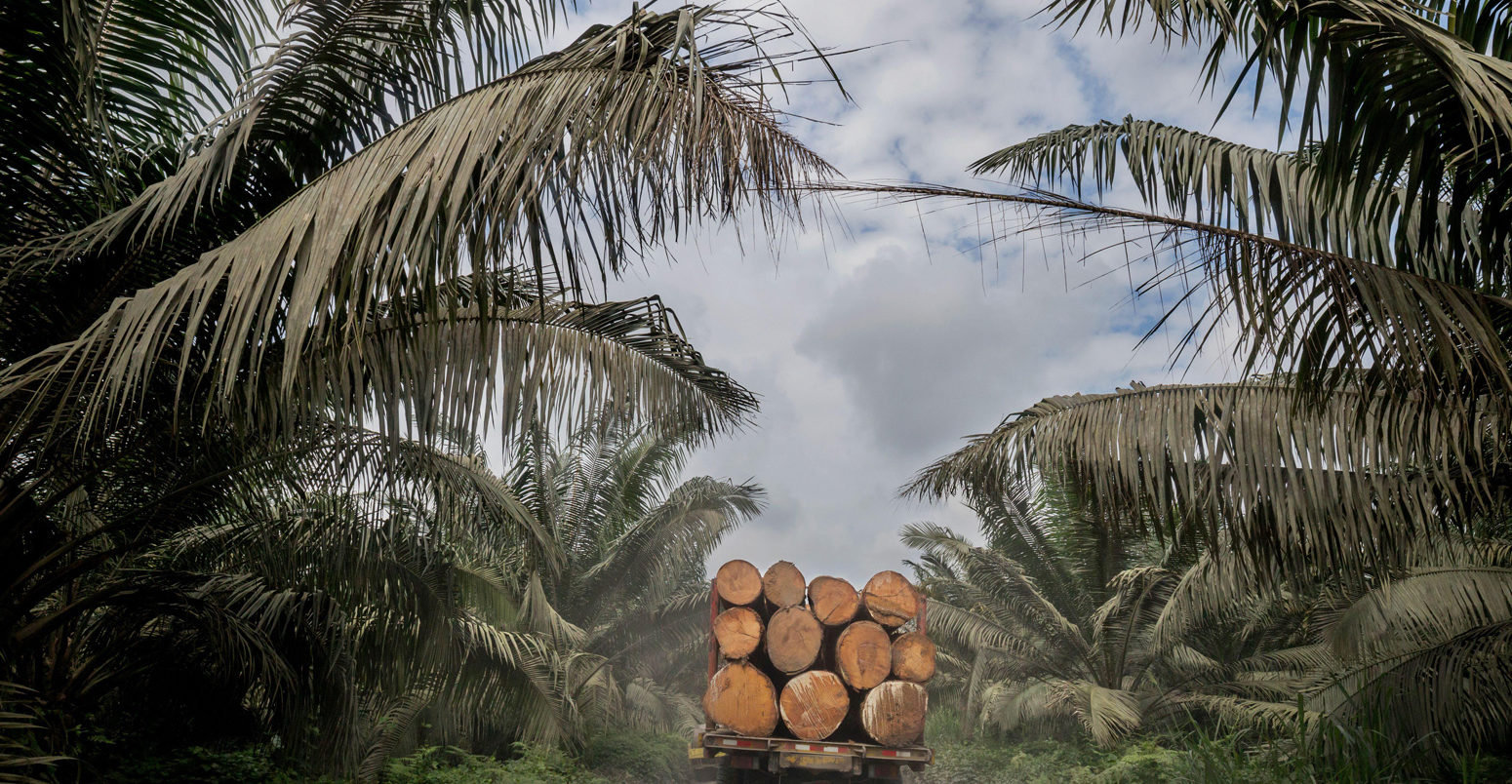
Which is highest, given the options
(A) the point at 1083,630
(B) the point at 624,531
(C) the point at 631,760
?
(B) the point at 624,531

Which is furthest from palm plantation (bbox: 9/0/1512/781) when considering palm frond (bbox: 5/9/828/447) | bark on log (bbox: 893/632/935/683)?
bark on log (bbox: 893/632/935/683)

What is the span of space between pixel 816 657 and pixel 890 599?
95 centimetres

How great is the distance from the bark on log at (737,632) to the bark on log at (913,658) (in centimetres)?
139

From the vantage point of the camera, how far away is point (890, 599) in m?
10.3

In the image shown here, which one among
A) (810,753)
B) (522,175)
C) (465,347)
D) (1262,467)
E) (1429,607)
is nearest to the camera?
(522,175)

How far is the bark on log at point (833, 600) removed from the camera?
33.6 feet

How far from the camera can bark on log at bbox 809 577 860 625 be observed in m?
10.2

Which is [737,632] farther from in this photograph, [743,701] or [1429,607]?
[1429,607]

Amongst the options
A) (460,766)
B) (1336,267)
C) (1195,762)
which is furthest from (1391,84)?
(460,766)

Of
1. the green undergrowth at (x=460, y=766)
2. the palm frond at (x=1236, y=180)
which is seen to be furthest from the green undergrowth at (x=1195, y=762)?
the green undergrowth at (x=460, y=766)

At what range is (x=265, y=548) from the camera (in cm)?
596

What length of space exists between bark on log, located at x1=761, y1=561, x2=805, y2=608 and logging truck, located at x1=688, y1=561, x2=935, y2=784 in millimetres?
10

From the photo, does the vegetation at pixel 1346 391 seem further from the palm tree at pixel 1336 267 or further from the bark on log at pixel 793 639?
the bark on log at pixel 793 639

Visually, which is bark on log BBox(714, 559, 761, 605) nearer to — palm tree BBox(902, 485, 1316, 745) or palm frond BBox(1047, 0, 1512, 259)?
palm tree BBox(902, 485, 1316, 745)
